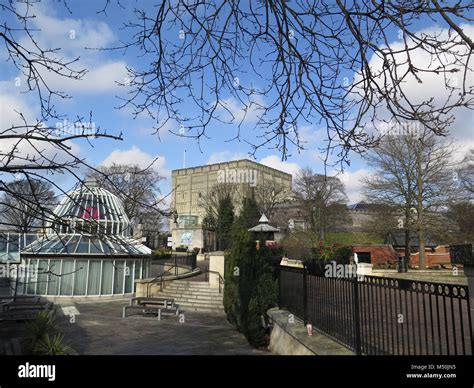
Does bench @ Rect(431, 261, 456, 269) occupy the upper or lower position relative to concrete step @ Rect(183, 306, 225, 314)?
upper

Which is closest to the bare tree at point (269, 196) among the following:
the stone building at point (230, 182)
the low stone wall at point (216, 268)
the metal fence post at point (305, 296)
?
the stone building at point (230, 182)

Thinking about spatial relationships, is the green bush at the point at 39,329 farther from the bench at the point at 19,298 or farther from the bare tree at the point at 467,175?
the bare tree at the point at 467,175

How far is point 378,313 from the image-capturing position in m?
5.16

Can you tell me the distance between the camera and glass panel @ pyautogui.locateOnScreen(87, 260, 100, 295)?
19.4 meters

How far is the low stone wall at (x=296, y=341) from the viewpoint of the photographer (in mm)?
5539

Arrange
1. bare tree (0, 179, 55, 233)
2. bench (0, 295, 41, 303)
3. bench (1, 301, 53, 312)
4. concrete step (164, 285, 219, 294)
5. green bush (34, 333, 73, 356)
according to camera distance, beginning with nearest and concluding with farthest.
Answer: bare tree (0, 179, 55, 233) < green bush (34, 333, 73, 356) < bench (1, 301, 53, 312) < bench (0, 295, 41, 303) < concrete step (164, 285, 219, 294)

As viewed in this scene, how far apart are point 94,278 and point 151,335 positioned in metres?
8.92

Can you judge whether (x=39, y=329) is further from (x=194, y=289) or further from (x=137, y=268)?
(x=137, y=268)

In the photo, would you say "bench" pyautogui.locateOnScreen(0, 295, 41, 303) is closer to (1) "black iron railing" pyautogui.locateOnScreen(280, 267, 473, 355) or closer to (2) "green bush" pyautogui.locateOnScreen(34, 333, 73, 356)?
(2) "green bush" pyautogui.locateOnScreen(34, 333, 73, 356)

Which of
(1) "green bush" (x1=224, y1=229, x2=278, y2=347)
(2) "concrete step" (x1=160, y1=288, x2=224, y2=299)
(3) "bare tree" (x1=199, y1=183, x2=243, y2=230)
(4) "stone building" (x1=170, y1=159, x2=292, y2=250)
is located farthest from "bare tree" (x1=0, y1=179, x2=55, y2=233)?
Result: (3) "bare tree" (x1=199, y1=183, x2=243, y2=230)

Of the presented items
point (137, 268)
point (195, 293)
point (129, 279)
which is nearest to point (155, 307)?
point (195, 293)

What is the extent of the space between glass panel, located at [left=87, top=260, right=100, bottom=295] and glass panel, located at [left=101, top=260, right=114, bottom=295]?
0.25 metres

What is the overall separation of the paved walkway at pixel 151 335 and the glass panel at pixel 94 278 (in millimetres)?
3282
